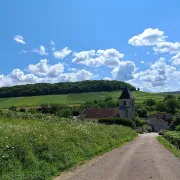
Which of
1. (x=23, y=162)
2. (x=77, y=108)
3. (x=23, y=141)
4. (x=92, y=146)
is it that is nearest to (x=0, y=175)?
(x=23, y=162)

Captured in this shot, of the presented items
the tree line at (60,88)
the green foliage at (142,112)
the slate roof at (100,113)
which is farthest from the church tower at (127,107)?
the tree line at (60,88)

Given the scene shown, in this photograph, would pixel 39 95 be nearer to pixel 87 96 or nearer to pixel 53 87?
pixel 53 87

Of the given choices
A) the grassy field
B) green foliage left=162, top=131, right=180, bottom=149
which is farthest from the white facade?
green foliage left=162, top=131, right=180, bottom=149

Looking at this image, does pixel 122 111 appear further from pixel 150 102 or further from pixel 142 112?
pixel 150 102

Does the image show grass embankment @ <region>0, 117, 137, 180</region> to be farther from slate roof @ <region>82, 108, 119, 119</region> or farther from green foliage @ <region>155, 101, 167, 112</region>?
green foliage @ <region>155, 101, 167, 112</region>

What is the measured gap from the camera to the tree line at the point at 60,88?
152188 millimetres

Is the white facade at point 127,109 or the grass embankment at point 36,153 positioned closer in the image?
the grass embankment at point 36,153

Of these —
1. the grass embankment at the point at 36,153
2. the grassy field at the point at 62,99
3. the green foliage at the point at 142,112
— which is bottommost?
the green foliage at the point at 142,112

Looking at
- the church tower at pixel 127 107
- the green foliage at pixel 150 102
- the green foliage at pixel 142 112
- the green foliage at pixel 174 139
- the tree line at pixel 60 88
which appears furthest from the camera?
→ the green foliage at pixel 150 102

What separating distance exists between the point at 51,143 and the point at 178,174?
590 centimetres

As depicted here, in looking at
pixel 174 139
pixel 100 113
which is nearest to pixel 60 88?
pixel 100 113

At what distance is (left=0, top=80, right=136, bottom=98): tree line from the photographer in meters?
152

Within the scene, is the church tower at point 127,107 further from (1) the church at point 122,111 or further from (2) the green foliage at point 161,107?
(2) the green foliage at point 161,107

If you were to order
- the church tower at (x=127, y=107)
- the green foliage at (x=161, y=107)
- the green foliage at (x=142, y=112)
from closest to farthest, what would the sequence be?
the church tower at (x=127, y=107) < the green foliage at (x=142, y=112) < the green foliage at (x=161, y=107)
